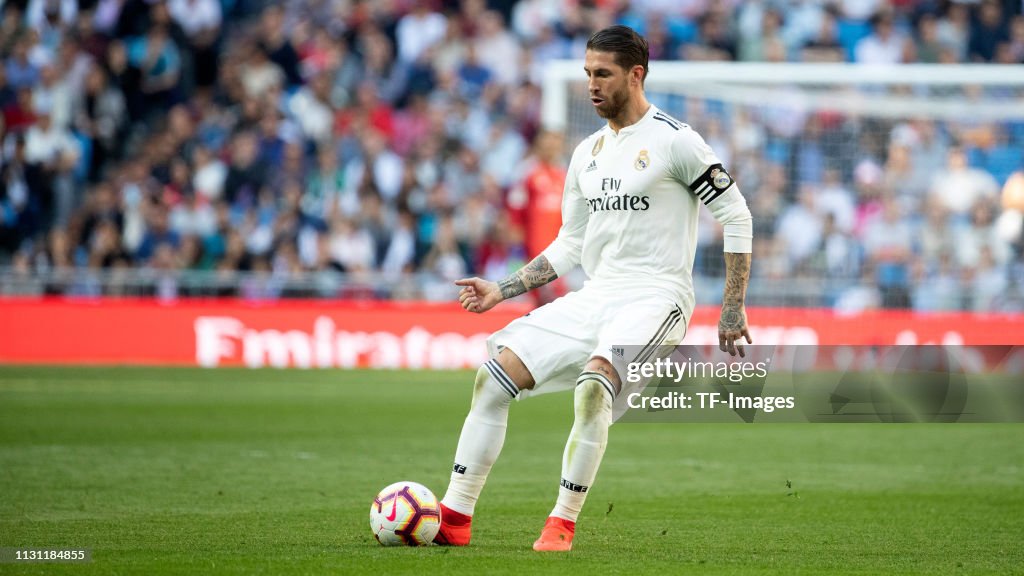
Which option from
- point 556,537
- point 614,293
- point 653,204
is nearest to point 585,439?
point 556,537

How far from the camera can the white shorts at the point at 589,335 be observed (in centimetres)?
671

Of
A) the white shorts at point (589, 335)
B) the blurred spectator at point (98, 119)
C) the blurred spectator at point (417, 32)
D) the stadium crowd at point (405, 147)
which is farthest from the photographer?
the blurred spectator at point (417, 32)

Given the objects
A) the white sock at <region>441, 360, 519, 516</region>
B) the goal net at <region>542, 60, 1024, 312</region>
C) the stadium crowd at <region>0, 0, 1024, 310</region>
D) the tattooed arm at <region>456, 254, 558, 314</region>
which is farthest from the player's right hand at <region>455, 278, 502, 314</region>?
the goal net at <region>542, 60, 1024, 312</region>

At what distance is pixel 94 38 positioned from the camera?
22.4 metres

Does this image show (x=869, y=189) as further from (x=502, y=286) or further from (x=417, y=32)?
(x=502, y=286)

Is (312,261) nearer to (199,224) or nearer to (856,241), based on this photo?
(199,224)

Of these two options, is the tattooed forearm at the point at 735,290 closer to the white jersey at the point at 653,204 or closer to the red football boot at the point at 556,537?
the white jersey at the point at 653,204

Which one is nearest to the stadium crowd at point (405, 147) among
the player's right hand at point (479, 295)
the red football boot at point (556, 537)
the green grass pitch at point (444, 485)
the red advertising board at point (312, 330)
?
the red advertising board at point (312, 330)

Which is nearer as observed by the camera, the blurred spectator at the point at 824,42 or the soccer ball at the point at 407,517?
the soccer ball at the point at 407,517

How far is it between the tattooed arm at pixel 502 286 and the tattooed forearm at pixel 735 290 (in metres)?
0.93

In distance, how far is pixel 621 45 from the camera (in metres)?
6.77

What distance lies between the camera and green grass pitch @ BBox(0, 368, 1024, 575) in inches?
256

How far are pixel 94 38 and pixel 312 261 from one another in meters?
5.02

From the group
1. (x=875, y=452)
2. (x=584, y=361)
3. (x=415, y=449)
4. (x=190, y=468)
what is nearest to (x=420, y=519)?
(x=584, y=361)
